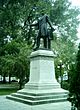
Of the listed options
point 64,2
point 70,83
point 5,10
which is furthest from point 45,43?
point 64,2

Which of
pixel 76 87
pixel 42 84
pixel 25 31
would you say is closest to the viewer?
pixel 76 87

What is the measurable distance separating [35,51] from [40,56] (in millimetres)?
777

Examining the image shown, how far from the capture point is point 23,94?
13.5 metres

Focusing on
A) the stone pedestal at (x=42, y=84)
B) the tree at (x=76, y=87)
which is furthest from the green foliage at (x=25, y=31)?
the tree at (x=76, y=87)

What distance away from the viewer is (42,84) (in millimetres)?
13148

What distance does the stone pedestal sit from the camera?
12397 millimetres

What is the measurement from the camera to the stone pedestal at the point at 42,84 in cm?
1240

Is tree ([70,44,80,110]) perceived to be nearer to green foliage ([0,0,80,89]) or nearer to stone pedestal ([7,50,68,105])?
stone pedestal ([7,50,68,105])

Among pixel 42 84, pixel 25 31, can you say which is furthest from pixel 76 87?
pixel 25 31

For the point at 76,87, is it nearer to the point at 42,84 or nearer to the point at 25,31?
the point at 42,84

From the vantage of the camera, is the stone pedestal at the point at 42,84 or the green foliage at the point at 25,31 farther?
the green foliage at the point at 25,31

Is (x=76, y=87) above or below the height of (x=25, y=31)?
below

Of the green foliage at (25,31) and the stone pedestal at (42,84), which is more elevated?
the green foliage at (25,31)

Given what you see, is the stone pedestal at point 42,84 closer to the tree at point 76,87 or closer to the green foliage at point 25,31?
the tree at point 76,87
